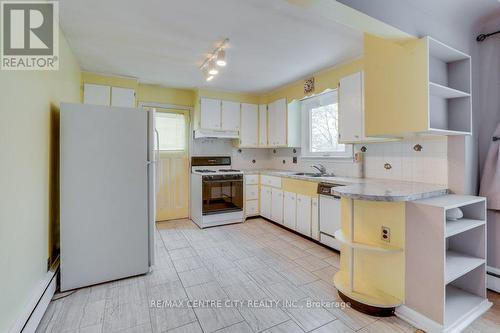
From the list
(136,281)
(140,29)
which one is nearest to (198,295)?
(136,281)

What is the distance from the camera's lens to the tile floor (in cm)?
166

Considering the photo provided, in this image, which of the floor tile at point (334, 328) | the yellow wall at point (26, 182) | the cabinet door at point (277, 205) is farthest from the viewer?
the cabinet door at point (277, 205)

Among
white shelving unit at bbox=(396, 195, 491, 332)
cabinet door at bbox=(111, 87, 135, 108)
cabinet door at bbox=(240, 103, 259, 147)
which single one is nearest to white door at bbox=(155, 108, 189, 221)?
cabinet door at bbox=(111, 87, 135, 108)

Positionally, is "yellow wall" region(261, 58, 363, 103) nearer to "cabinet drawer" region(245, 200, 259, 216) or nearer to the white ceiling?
the white ceiling

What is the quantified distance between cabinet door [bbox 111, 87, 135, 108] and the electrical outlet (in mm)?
3571

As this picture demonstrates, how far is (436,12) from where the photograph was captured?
1901 millimetres

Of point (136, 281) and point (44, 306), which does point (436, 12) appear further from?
point (44, 306)

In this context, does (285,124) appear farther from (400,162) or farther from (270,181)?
(400,162)

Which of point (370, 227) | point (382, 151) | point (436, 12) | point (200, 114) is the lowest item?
point (370, 227)

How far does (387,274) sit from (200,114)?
3.43 metres

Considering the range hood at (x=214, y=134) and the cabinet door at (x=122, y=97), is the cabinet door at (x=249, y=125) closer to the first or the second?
the range hood at (x=214, y=134)

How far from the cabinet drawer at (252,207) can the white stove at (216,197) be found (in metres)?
0.17

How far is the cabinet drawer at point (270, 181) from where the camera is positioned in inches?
151

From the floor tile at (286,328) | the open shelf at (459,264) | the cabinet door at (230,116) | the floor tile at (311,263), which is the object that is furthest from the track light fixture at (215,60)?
A: the open shelf at (459,264)
